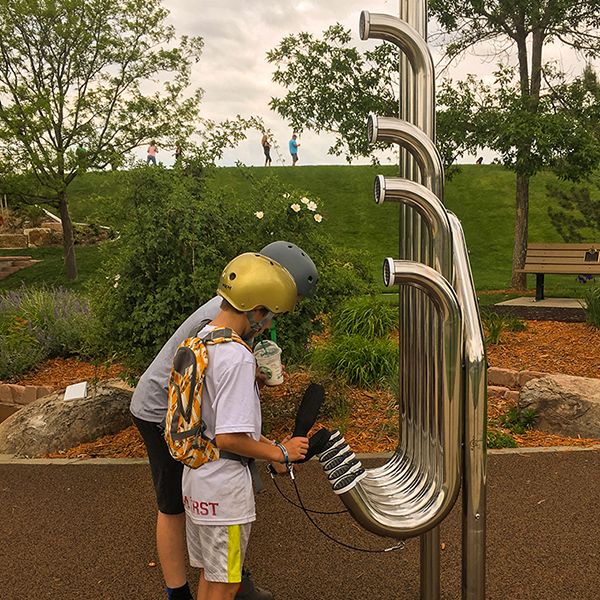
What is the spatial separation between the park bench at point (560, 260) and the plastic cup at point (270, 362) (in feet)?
28.1

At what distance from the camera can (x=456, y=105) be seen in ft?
36.8

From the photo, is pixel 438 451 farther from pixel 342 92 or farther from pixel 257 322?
pixel 342 92

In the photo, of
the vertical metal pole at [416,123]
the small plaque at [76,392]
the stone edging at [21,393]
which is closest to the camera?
the vertical metal pole at [416,123]

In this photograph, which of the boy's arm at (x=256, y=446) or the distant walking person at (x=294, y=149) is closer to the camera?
the boy's arm at (x=256, y=446)

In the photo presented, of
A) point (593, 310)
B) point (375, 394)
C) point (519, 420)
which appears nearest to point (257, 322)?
point (519, 420)

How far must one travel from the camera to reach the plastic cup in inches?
107

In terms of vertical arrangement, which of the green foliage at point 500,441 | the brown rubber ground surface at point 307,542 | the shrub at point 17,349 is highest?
the shrub at point 17,349

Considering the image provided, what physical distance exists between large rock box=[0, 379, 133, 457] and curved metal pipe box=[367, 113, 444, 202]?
13.9ft

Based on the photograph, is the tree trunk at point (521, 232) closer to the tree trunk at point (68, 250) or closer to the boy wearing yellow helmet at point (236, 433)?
the tree trunk at point (68, 250)

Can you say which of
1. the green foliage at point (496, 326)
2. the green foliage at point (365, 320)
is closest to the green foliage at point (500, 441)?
the green foliage at point (496, 326)

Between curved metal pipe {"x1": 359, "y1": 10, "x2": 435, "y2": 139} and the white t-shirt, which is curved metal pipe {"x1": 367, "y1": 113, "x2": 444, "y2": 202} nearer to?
curved metal pipe {"x1": 359, "y1": 10, "x2": 435, "y2": 139}

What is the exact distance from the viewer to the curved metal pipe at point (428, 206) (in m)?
1.67

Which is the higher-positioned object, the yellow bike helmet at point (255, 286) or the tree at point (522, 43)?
the tree at point (522, 43)

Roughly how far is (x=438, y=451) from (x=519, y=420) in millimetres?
3928
